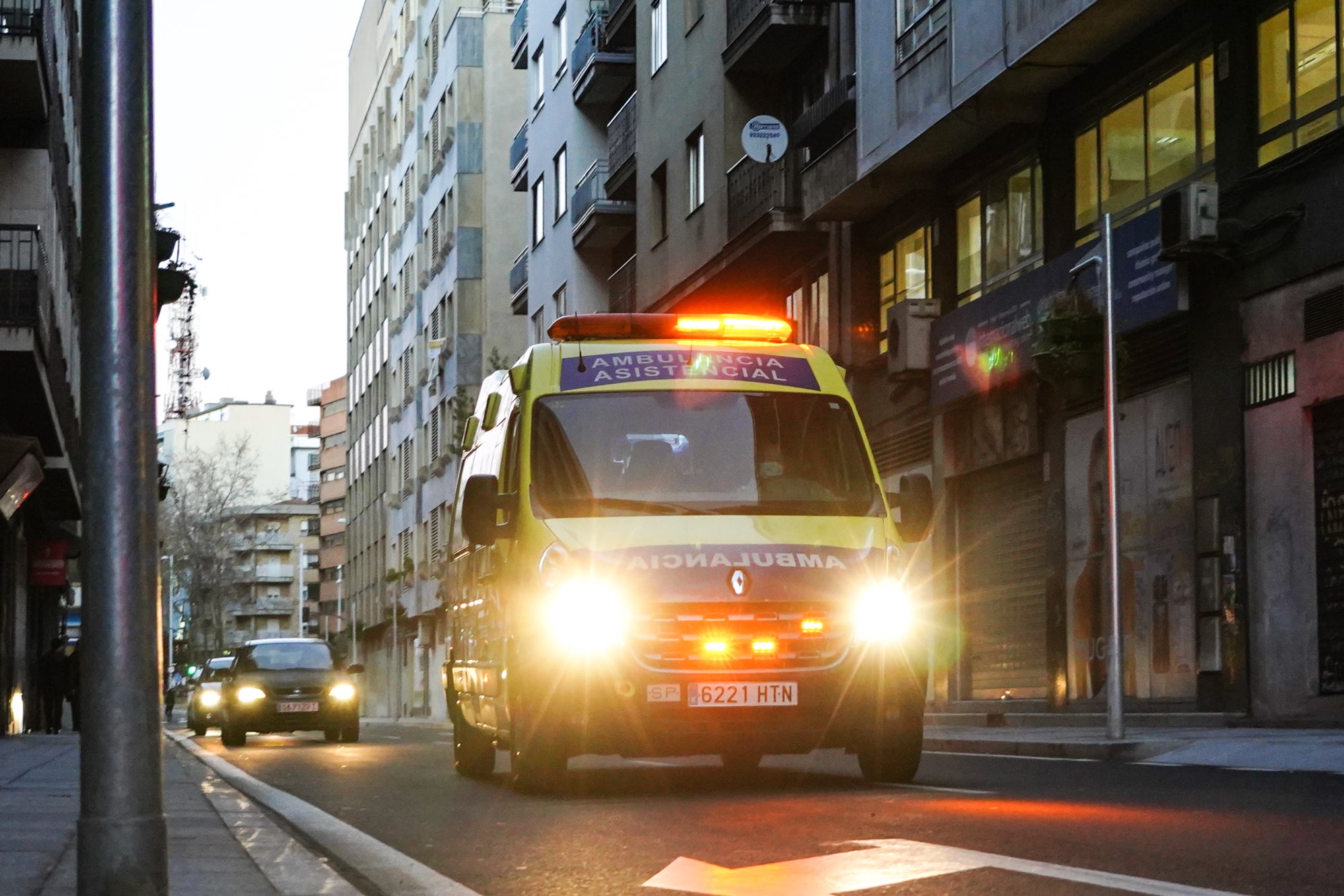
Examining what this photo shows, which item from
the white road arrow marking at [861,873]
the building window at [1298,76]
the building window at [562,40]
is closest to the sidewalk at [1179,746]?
the building window at [1298,76]

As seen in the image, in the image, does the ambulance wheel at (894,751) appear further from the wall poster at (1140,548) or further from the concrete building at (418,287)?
the concrete building at (418,287)

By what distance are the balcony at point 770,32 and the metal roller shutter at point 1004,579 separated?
7948 mm

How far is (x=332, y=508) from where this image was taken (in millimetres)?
139250

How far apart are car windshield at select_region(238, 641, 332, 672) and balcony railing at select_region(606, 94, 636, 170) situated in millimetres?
15740

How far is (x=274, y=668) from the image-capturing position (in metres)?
29.9

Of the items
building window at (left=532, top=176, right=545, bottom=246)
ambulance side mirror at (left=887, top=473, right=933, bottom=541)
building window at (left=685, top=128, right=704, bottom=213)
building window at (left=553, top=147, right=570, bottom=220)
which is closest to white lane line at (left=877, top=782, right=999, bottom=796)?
ambulance side mirror at (left=887, top=473, right=933, bottom=541)

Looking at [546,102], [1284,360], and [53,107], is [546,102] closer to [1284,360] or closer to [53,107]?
[53,107]

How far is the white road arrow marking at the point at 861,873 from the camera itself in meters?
6.79

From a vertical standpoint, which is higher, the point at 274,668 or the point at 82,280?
the point at 82,280

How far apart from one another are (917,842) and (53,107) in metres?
22.1

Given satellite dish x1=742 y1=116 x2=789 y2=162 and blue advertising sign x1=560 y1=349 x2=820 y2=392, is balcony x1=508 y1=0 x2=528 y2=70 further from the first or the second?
blue advertising sign x1=560 y1=349 x2=820 y2=392

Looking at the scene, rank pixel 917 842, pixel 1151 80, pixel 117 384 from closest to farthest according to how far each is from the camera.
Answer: pixel 117 384 → pixel 917 842 → pixel 1151 80

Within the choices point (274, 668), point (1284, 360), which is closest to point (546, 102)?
point (274, 668)

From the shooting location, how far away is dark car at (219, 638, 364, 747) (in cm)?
2889
